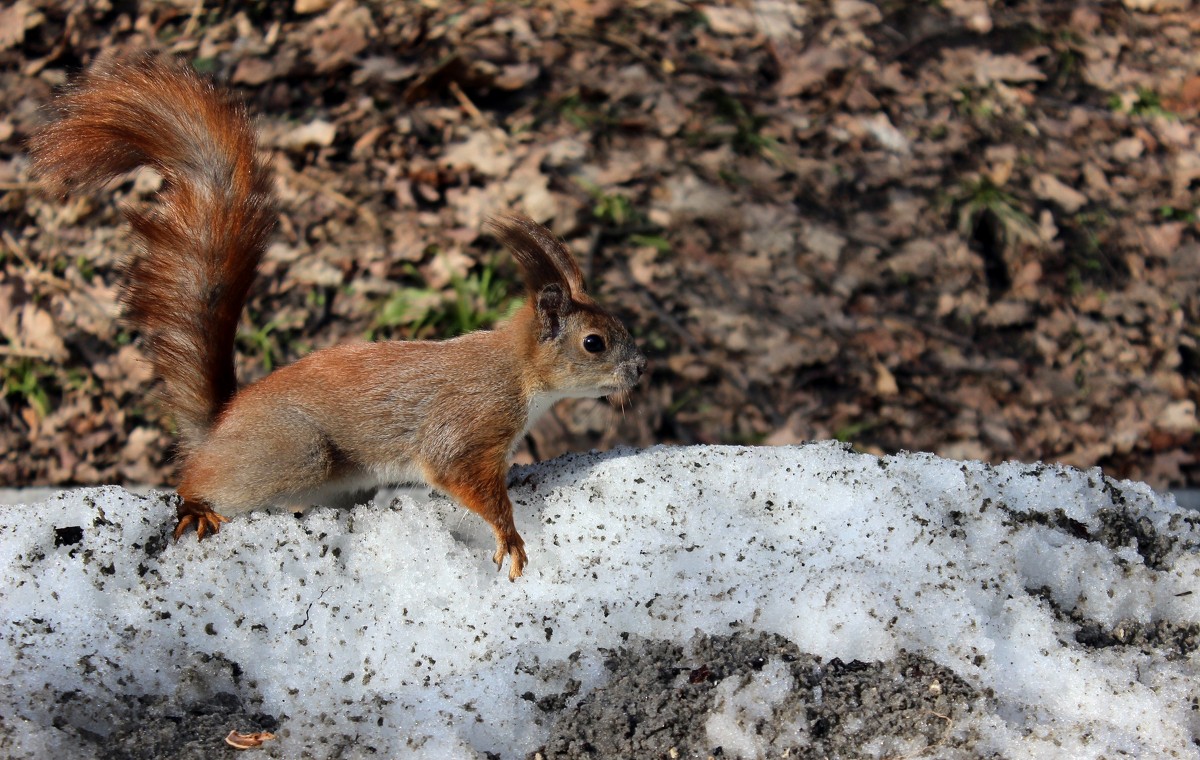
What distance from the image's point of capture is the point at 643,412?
13.0 ft

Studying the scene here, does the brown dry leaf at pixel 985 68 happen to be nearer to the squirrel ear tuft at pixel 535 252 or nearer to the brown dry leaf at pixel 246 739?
the squirrel ear tuft at pixel 535 252

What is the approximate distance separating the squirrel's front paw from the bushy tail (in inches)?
30.2

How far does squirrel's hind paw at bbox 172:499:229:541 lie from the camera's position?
2061mm

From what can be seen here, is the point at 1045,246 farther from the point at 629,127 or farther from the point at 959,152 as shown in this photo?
the point at 629,127

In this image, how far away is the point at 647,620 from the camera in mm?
1856

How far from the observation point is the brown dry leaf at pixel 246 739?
1620mm

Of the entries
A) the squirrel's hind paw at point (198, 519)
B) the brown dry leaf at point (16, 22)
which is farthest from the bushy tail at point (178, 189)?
the brown dry leaf at point (16, 22)

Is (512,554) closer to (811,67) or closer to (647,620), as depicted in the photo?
(647,620)

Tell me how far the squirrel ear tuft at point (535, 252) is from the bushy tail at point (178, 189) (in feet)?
1.69

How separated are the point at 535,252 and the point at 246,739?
1101 mm

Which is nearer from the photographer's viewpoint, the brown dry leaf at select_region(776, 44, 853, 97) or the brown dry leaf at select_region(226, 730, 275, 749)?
the brown dry leaf at select_region(226, 730, 275, 749)

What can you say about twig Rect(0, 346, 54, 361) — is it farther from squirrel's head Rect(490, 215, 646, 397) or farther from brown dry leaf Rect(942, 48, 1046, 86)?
brown dry leaf Rect(942, 48, 1046, 86)

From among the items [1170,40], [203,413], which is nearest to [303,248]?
[203,413]

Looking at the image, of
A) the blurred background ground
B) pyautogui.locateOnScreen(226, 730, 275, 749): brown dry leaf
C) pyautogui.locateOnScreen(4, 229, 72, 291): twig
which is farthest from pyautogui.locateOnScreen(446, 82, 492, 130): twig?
pyautogui.locateOnScreen(226, 730, 275, 749): brown dry leaf
